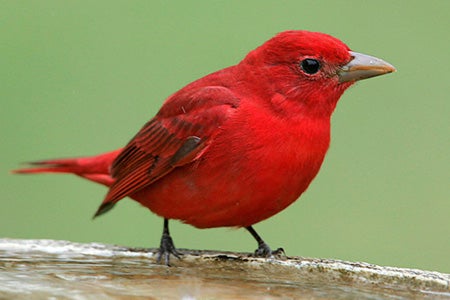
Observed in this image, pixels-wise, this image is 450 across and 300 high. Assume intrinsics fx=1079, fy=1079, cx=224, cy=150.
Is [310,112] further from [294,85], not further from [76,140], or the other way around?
[76,140]

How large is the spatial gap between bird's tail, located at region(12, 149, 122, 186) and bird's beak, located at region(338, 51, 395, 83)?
67.5 inches

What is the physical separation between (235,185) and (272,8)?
556 centimetres

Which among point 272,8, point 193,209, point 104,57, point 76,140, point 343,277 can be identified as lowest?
point 343,277

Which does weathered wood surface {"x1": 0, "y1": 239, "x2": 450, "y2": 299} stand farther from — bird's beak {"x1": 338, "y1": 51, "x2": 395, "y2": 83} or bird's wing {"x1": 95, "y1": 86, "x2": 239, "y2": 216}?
bird's beak {"x1": 338, "y1": 51, "x2": 395, "y2": 83}

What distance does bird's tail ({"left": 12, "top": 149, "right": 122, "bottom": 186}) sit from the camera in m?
6.65

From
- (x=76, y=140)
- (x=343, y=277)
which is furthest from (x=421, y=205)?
(x=343, y=277)

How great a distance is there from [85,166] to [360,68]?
2073 mm

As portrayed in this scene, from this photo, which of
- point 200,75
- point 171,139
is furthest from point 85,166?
point 200,75

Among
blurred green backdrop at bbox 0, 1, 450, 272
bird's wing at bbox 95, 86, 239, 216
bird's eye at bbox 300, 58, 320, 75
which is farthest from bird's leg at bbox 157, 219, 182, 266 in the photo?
blurred green backdrop at bbox 0, 1, 450, 272

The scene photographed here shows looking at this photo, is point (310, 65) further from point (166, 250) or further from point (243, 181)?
point (166, 250)

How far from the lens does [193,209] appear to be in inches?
217

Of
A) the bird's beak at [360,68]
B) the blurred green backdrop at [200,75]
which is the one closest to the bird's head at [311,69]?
the bird's beak at [360,68]

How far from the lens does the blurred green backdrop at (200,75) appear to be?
8.38 metres

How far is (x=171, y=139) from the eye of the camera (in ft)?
19.2
